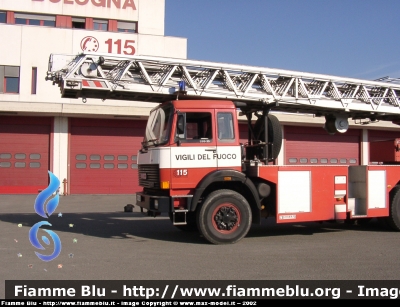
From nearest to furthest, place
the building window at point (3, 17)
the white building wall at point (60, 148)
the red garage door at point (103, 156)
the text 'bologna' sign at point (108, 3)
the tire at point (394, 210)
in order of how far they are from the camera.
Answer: the tire at point (394, 210)
the white building wall at point (60, 148)
the red garage door at point (103, 156)
the building window at point (3, 17)
the text 'bologna' sign at point (108, 3)

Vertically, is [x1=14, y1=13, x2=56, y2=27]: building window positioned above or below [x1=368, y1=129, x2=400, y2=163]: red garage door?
above

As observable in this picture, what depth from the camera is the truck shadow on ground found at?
10445 millimetres

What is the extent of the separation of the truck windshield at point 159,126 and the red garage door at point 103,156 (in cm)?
1282

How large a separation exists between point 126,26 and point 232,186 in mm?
18191

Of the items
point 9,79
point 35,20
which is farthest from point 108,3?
point 9,79

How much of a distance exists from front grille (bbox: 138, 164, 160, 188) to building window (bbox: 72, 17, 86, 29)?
17.1m

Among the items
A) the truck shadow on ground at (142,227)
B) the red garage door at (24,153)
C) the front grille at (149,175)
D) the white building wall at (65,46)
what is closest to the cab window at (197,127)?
the front grille at (149,175)

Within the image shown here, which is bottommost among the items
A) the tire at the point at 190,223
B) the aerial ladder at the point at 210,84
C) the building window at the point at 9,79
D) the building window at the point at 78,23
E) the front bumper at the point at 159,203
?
the tire at the point at 190,223

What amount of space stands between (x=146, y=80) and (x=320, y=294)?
5.93m

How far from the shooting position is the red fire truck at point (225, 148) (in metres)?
9.12

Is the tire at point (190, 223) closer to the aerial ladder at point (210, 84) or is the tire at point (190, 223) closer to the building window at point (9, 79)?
the aerial ladder at point (210, 84)

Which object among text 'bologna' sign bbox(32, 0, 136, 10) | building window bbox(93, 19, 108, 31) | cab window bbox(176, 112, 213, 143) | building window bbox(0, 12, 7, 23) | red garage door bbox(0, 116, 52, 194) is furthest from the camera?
building window bbox(93, 19, 108, 31)

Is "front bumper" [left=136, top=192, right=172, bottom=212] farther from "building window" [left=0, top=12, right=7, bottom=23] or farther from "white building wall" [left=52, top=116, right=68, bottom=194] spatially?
"building window" [left=0, top=12, right=7, bottom=23]

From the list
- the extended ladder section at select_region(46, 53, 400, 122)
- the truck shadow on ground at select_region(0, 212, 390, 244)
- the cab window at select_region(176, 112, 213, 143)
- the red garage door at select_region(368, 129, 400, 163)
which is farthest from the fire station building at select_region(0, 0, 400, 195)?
the cab window at select_region(176, 112, 213, 143)
